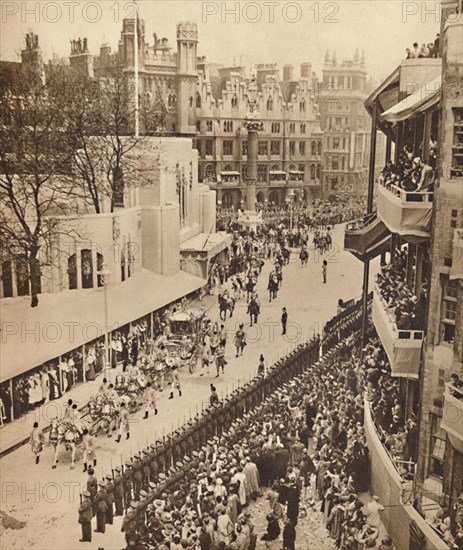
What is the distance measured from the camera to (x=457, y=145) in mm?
7883

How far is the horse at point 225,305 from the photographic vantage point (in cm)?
1032

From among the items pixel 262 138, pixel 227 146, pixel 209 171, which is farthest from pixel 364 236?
pixel 209 171

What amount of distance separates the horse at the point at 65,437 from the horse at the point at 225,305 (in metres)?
2.58

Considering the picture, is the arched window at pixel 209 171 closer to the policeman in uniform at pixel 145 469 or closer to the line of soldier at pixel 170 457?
the line of soldier at pixel 170 457

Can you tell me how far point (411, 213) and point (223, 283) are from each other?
325 centimetres

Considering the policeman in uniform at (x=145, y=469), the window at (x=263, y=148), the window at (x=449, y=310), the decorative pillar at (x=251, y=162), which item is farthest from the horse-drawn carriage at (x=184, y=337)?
the window at (x=449, y=310)

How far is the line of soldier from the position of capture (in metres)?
9.44

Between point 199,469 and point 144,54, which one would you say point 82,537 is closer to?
point 199,469

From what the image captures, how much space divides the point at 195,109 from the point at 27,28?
2.54 meters

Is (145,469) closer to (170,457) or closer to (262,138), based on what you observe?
(170,457)

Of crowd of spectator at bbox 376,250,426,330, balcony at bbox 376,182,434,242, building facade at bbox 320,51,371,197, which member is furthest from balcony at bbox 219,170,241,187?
balcony at bbox 376,182,434,242

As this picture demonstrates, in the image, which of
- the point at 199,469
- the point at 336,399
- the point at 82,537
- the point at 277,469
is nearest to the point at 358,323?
the point at 336,399

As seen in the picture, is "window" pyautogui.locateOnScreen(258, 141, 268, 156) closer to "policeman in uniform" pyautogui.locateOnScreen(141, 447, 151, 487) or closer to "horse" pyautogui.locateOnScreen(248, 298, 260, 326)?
"horse" pyautogui.locateOnScreen(248, 298, 260, 326)

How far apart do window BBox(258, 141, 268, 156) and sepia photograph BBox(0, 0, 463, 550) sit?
83mm
